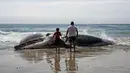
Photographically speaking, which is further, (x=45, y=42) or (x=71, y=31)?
(x=45, y=42)

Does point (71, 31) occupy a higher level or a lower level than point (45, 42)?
higher

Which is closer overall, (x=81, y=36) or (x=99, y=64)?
(x=99, y=64)

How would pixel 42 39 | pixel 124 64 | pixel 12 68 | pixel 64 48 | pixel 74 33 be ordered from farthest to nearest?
pixel 42 39
pixel 64 48
pixel 74 33
pixel 124 64
pixel 12 68

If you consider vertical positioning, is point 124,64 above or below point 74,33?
below

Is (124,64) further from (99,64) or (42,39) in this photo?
(42,39)

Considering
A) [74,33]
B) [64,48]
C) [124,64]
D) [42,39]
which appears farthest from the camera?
[42,39]

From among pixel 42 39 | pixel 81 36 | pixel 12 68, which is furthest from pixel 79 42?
pixel 12 68

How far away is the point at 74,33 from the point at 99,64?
17.1ft

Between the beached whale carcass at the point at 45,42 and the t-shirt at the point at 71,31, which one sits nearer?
the t-shirt at the point at 71,31

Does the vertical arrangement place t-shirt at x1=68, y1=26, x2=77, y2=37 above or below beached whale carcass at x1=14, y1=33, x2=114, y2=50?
above

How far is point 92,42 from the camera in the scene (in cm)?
2178

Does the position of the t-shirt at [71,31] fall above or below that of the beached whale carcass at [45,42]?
above

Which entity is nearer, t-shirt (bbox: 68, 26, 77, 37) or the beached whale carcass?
t-shirt (bbox: 68, 26, 77, 37)

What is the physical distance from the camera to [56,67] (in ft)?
39.9
